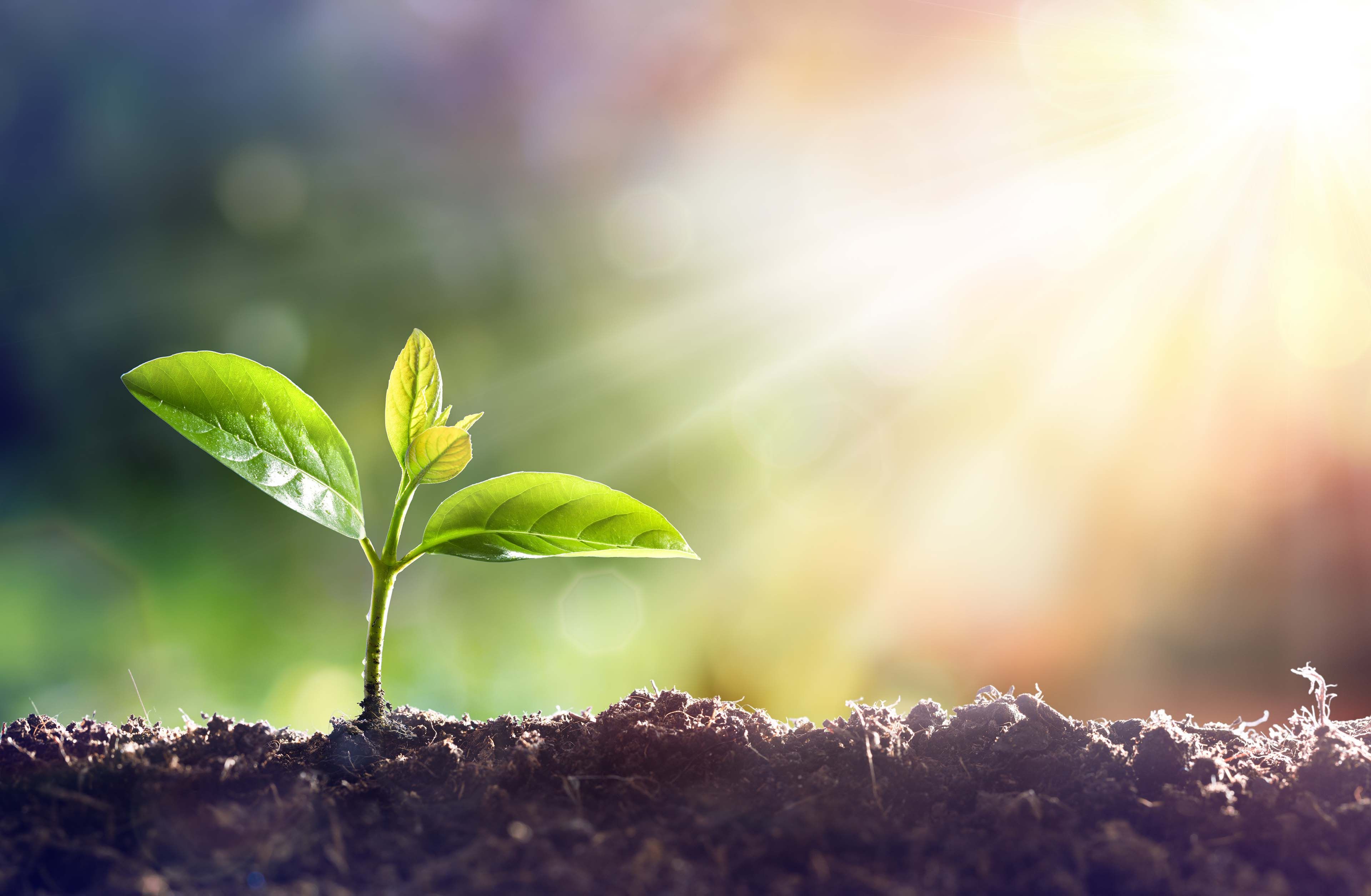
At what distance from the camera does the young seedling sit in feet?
4.67

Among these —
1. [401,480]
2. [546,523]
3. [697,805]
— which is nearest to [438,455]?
[401,480]

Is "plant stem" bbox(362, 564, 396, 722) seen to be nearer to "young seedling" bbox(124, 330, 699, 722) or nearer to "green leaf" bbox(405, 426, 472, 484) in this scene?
"young seedling" bbox(124, 330, 699, 722)

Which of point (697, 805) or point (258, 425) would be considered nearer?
point (697, 805)

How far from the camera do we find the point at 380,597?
152 centimetres

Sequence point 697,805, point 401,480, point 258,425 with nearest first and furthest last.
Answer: point 697,805 → point 258,425 → point 401,480

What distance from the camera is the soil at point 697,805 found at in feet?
3.26

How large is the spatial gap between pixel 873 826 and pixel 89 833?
1.16m

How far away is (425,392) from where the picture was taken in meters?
1.56

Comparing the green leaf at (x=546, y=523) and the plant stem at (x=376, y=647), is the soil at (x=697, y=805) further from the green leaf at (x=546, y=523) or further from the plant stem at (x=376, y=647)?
the green leaf at (x=546, y=523)

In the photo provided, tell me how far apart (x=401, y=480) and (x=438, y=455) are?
12 cm

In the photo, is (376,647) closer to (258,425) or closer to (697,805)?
(258,425)

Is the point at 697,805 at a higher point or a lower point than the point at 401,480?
lower

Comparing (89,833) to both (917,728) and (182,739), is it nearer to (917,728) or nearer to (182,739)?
(182,739)

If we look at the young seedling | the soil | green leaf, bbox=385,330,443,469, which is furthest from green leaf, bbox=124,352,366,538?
the soil
